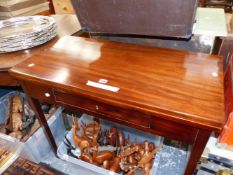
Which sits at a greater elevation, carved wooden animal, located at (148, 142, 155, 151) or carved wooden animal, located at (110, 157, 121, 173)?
carved wooden animal, located at (148, 142, 155, 151)

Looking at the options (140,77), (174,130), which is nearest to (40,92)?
(140,77)

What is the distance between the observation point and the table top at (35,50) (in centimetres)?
89

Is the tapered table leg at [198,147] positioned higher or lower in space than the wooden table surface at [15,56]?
lower

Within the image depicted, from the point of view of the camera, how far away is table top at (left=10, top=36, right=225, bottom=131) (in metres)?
0.52

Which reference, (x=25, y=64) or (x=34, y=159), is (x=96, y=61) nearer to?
(x=25, y=64)

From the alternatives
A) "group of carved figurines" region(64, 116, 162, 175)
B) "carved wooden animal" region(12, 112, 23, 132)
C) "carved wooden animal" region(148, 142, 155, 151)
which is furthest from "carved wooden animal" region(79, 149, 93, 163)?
"carved wooden animal" region(12, 112, 23, 132)

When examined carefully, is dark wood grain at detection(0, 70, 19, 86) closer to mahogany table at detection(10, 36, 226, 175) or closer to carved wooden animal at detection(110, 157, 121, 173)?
mahogany table at detection(10, 36, 226, 175)

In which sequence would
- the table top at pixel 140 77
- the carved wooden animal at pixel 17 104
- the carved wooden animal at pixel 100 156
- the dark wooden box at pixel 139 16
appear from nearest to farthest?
1. the table top at pixel 140 77
2. the dark wooden box at pixel 139 16
3. the carved wooden animal at pixel 100 156
4. the carved wooden animal at pixel 17 104

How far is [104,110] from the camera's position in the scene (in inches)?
25.2

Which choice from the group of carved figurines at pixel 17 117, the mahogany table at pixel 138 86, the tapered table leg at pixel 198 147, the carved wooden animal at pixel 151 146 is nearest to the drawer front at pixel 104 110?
the mahogany table at pixel 138 86

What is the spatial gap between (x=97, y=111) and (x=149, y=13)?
1.27ft

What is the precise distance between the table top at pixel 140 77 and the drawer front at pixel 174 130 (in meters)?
0.04

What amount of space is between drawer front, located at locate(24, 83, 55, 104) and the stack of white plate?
29 centimetres

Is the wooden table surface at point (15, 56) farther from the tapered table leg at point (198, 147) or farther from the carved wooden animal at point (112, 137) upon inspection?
the tapered table leg at point (198, 147)
